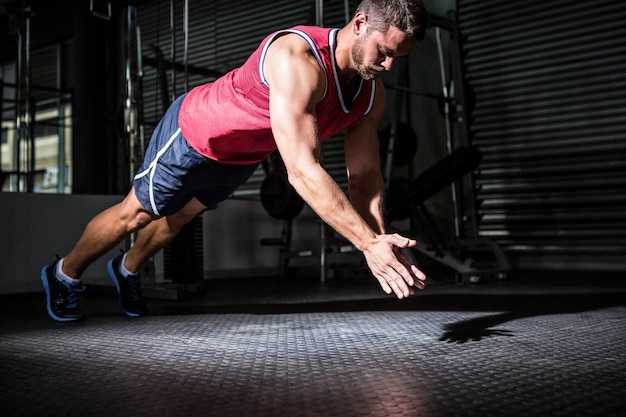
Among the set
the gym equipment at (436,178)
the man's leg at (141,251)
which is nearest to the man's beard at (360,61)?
the man's leg at (141,251)

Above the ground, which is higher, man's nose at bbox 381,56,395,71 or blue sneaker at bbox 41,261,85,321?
man's nose at bbox 381,56,395,71

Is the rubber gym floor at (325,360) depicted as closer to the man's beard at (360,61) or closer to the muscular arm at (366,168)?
the muscular arm at (366,168)

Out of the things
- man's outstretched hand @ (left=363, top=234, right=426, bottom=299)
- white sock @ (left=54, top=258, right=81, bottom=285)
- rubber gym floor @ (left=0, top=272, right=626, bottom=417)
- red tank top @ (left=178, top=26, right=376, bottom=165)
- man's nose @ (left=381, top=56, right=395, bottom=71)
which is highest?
man's nose @ (left=381, top=56, right=395, bottom=71)

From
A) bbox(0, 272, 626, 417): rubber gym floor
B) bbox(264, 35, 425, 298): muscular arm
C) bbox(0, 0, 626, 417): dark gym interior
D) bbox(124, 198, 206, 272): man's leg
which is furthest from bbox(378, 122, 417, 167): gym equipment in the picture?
bbox(264, 35, 425, 298): muscular arm

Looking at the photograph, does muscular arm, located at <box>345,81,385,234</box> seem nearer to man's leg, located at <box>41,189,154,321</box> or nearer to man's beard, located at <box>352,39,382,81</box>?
man's beard, located at <box>352,39,382,81</box>

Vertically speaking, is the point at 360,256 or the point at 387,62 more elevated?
the point at 387,62

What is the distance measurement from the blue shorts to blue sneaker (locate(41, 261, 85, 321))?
494mm

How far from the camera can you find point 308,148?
1.42 m

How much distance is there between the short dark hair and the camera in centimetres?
145

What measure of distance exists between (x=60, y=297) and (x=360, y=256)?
290 cm

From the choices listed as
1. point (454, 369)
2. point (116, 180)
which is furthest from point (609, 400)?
point (116, 180)

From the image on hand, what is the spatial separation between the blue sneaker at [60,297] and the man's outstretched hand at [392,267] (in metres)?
1.33

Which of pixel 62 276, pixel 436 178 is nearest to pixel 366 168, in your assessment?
pixel 62 276

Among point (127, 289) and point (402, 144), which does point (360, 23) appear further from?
point (402, 144)
